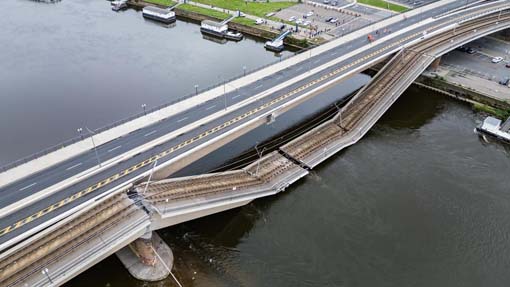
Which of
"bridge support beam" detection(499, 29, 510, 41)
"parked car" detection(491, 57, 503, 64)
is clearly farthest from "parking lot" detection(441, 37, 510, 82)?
"bridge support beam" detection(499, 29, 510, 41)

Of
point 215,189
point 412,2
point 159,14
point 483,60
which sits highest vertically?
point 412,2

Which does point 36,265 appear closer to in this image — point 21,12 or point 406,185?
point 406,185

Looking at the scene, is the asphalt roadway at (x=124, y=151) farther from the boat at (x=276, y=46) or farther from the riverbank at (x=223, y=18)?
the riverbank at (x=223, y=18)

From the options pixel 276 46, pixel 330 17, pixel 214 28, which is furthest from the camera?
pixel 330 17

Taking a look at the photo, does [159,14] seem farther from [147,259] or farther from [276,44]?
[147,259]

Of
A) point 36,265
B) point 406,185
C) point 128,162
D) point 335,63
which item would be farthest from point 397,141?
point 36,265

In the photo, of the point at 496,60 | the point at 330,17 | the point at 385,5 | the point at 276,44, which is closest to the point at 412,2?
the point at 385,5
